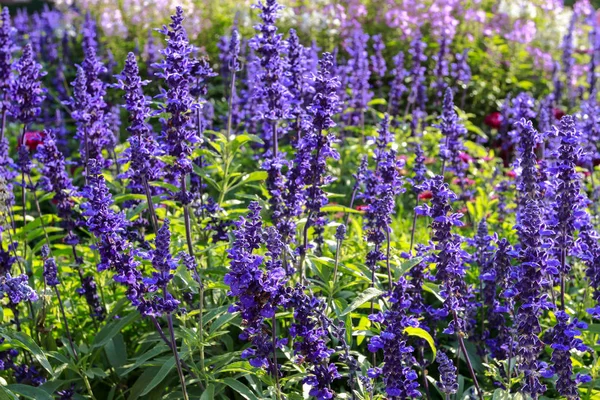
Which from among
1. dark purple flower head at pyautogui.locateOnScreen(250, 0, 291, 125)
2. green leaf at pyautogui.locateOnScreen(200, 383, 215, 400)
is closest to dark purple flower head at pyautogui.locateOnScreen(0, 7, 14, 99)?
dark purple flower head at pyautogui.locateOnScreen(250, 0, 291, 125)

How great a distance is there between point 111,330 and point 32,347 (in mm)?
478

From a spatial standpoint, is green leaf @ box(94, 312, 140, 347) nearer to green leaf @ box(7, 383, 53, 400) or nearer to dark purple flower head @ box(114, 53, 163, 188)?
green leaf @ box(7, 383, 53, 400)

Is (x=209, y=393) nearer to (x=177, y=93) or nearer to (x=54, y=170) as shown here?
(x=177, y=93)

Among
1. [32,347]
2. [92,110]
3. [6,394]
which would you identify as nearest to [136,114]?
[92,110]

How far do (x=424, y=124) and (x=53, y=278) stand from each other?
21.3ft

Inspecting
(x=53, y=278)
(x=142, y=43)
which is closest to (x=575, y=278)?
(x=53, y=278)

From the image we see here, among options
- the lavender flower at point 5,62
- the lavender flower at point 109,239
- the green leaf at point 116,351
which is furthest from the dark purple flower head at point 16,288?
the lavender flower at point 5,62

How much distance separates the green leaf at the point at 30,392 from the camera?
407 centimetres

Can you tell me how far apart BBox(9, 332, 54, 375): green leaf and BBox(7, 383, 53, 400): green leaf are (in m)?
0.16

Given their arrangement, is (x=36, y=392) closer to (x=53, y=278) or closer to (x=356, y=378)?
(x=53, y=278)

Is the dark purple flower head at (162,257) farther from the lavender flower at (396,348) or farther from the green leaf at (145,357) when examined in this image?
the lavender flower at (396,348)

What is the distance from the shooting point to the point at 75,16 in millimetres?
15562

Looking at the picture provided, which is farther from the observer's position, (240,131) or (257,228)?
(240,131)

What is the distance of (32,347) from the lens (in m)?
3.99
